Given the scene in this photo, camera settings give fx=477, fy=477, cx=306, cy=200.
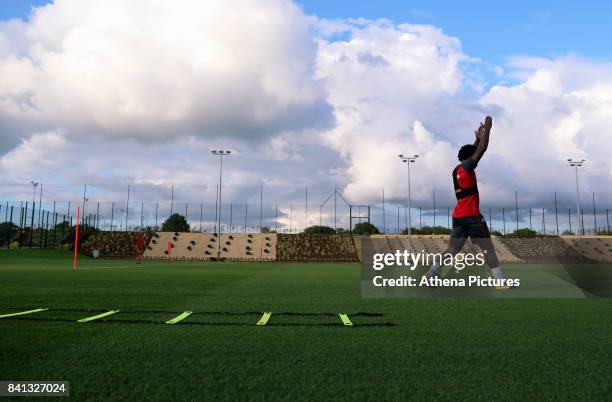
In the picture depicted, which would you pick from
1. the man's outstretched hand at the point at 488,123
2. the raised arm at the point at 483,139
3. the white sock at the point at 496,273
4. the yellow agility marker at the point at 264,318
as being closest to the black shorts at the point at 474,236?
the white sock at the point at 496,273

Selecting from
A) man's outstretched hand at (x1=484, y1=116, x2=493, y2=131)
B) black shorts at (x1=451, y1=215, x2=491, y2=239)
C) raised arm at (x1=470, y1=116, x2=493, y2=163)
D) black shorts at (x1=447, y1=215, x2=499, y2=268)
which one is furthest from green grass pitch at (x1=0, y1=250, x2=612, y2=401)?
man's outstretched hand at (x1=484, y1=116, x2=493, y2=131)

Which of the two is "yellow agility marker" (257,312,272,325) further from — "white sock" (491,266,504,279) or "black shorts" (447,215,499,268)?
"white sock" (491,266,504,279)

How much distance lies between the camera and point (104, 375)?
151 inches

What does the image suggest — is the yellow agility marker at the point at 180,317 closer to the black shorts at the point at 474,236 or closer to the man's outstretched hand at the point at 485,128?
the black shorts at the point at 474,236

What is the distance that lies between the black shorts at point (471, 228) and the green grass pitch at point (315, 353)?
6.90 ft

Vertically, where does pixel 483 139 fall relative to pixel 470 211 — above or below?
above

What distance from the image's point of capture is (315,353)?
4652 mm

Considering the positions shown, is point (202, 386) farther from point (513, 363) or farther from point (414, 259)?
point (414, 259)

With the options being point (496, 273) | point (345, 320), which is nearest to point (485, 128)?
point (496, 273)

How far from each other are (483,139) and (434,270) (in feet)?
9.63

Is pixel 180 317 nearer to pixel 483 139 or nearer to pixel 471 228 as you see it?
pixel 471 228

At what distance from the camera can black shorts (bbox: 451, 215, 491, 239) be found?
969 centimetres

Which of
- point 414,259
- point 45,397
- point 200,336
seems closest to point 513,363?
point 200,336

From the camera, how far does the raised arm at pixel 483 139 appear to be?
32.5 ft
